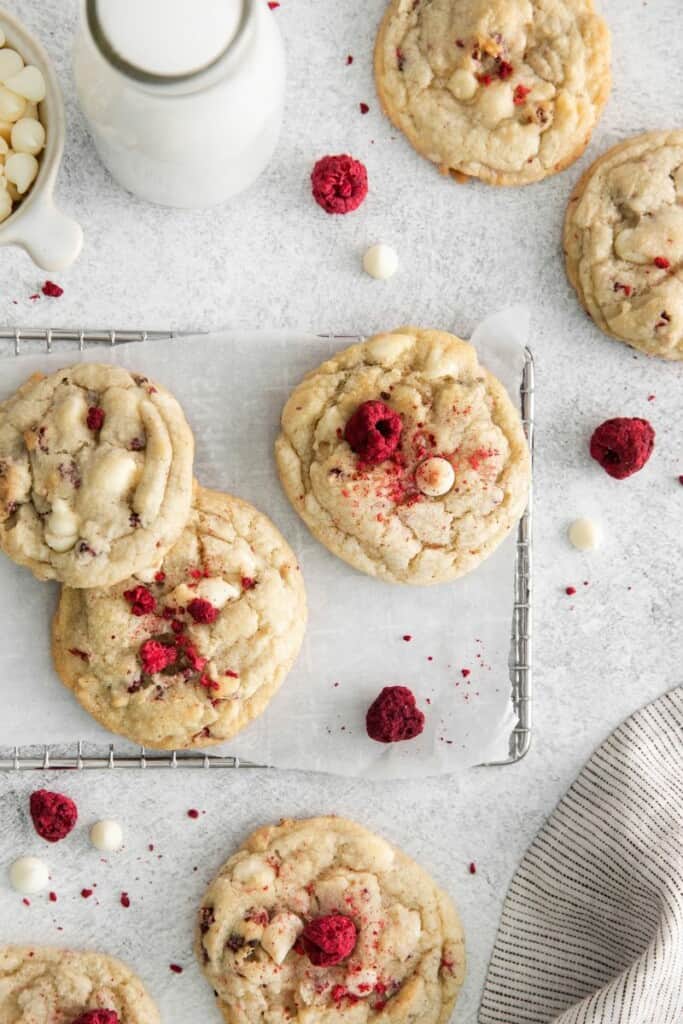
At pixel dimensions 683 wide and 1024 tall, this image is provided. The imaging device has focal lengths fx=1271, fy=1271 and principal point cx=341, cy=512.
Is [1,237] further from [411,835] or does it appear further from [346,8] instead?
[411,835]

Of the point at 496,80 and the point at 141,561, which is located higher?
the point at 496,80

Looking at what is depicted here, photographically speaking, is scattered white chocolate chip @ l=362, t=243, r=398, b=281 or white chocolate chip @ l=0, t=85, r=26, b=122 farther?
scattered white chocolate chip @ l=362, t=243, r=398, b=281

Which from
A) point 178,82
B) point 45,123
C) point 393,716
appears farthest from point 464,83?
point 393,716

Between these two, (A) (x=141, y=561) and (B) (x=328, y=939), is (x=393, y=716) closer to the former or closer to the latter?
(B) (x=328, y=939)

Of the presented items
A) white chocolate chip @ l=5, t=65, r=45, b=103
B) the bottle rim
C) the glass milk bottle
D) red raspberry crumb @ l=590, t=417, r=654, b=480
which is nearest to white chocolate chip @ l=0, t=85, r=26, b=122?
white chocolate chip @ l=5, t=65, r=45, b=103

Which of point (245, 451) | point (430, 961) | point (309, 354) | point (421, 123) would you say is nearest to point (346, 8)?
point (421, 123)

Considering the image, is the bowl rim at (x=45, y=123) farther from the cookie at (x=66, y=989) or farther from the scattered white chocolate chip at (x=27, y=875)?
the cookie at (x=66, y=989)

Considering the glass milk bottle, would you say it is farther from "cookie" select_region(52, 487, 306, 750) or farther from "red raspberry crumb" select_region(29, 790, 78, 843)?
"red raspberry crumb" select_region(29, 790, 78, 843)
